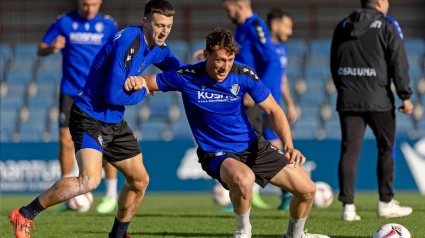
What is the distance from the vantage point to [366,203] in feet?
41.0

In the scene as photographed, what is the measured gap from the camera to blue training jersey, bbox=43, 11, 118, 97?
10.9 metres

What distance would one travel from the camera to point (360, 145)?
31.2 feet

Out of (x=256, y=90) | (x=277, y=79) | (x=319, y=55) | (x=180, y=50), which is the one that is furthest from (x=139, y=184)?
(x=319, y=55)

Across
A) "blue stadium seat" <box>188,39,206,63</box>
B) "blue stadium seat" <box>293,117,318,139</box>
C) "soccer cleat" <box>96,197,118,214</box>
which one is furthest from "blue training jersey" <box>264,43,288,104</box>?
"blue stadium seat" <box>188,39,206,63</box>

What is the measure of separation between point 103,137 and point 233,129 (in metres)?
1.08

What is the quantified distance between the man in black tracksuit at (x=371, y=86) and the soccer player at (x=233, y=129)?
84.6 inches

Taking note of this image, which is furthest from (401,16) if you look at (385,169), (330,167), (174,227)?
(174,227)

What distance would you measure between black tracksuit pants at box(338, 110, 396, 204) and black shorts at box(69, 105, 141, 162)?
9.08 feet

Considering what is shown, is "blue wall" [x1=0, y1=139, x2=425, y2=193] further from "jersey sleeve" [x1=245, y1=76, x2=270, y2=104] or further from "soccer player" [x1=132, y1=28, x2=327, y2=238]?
"jersey sleeve" [x1=245, y1=76, x2=270, y2=104]

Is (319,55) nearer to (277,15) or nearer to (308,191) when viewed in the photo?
(277,15)

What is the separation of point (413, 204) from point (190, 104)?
552 centimetres

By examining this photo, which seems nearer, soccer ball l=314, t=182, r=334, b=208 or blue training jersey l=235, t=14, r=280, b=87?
blue training jersey l=235, t=14, r=280, b=87

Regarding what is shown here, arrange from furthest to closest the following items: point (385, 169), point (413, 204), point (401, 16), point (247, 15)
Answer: point (401, 16), point (413, 204), point (247, 15), point (385, 169)

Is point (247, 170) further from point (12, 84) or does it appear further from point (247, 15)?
point (12, 84)
